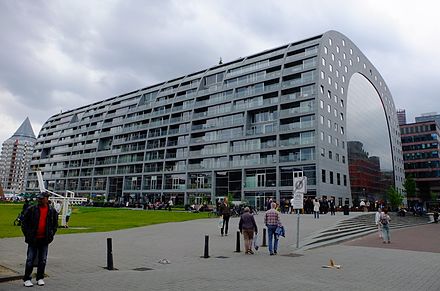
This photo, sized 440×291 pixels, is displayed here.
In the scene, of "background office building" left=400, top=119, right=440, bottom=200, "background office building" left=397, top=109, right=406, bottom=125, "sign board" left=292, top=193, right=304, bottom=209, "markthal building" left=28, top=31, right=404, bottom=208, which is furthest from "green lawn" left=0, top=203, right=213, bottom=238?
"background office building" left=397, top=109, right=406, bottom=125

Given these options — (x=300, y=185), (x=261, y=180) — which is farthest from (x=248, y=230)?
(x=261, y=180)

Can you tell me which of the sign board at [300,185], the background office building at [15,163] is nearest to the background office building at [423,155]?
the sign board at [300,185]

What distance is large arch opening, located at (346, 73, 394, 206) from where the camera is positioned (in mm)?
62500

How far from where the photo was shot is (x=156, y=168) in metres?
72.8

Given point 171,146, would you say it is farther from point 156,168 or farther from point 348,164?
point 348,164

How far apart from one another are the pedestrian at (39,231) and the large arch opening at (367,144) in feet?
191

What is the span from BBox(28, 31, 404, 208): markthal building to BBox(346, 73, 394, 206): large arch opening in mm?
216

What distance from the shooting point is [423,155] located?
347 ft

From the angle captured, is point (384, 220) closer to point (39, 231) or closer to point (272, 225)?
point (272, 225)

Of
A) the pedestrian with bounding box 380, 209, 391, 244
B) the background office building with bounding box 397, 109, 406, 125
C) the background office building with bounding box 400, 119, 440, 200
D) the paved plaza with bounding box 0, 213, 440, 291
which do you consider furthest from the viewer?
the background office building with bounding box 397, 109, 406, 125

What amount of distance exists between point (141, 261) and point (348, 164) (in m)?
55.0

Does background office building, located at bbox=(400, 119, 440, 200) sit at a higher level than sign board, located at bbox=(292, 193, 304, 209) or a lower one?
higher

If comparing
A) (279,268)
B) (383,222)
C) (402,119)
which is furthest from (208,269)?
(402,119)

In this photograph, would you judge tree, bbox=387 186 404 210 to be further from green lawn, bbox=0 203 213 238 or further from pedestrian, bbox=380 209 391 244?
pedestrian, bbox=380 209 391 244
